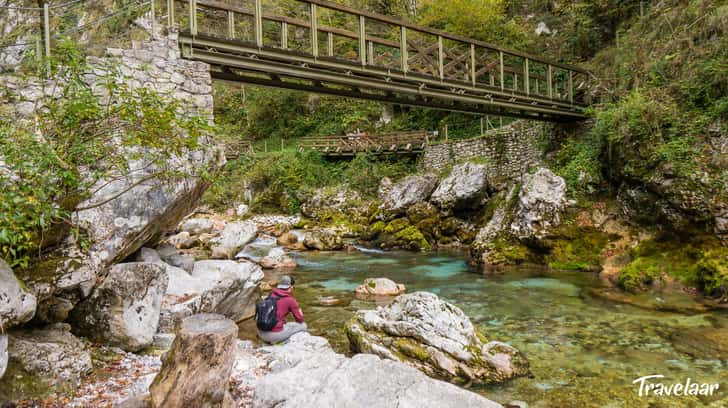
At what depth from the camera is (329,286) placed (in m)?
10.5

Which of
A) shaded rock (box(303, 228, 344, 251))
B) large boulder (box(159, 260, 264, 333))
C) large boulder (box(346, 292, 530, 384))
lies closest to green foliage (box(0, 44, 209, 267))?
large boulder (box(159, 260, 264, 333))

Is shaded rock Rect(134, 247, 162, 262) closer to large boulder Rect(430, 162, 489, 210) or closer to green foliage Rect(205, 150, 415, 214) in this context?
large boulder Rect(430, 162, 489, 210)

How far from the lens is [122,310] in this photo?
4852mm

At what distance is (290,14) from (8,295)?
27.5 meters

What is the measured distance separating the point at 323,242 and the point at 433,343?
36.9ft

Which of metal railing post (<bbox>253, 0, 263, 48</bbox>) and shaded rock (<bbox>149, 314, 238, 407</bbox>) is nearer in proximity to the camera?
shaded rock (<bbox>149, 314, 238, 407</bbox>)

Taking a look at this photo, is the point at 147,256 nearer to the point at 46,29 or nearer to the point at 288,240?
the point at 46,29

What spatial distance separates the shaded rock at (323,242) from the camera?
16.3 metres

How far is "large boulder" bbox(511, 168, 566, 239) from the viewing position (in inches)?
478

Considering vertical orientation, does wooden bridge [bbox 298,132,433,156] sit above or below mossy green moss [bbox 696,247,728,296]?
above

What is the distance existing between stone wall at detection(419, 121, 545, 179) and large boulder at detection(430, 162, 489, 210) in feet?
2.81

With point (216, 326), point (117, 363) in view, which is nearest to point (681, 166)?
point (216, 326)

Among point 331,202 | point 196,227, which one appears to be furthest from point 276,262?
point 331,202

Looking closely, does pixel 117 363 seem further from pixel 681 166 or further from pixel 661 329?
pixel 681 166
